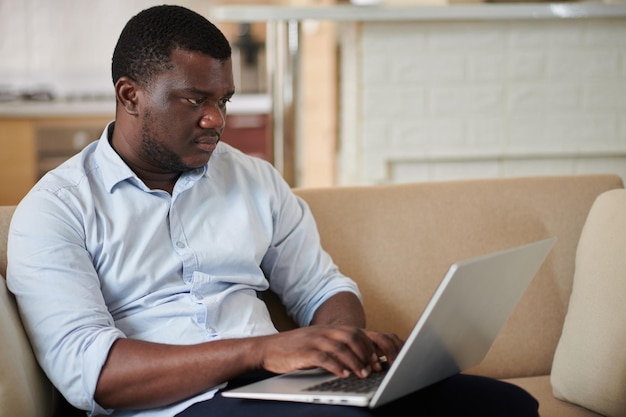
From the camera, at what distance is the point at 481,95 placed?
9.39ft

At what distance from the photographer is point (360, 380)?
1273mm

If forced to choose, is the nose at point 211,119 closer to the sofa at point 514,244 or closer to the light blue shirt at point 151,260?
the light blue shirt at point 151,260

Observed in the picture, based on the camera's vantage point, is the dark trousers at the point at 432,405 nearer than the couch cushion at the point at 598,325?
Yes

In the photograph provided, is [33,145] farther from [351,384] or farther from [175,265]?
[351,384]

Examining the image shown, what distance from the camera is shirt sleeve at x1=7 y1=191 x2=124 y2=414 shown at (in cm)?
130

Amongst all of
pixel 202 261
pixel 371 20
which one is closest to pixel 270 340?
pixel 202 261

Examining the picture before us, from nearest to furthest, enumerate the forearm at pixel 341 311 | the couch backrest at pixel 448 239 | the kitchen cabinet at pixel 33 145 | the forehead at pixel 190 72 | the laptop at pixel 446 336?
1. the laptop at pixel 446 336
2. the forehead at pixel 190 72
3. the forearm at pixel 341 311
4. the couch backrest at pixel 448 239
5. the kitchen cabinet at pixel 33 145

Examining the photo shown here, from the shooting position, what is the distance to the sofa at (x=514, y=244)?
169 centimetres

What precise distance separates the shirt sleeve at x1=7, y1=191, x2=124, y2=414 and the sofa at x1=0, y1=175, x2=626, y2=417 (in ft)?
1.64

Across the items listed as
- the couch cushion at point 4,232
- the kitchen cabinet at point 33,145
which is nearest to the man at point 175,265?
the couch cushion at point 4,232

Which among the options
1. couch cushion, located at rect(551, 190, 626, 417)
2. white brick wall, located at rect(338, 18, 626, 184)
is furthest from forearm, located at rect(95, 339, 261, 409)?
white brick wall, located at rect(338, 18, 626, 184)

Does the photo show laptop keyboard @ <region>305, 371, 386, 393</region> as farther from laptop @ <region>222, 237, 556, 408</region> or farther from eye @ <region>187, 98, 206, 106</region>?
eye @ <region>187, 98, 206, 106</region>

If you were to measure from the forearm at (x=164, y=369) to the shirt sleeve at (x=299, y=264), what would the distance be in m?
0.37

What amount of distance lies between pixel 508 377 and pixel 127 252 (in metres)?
0.88
